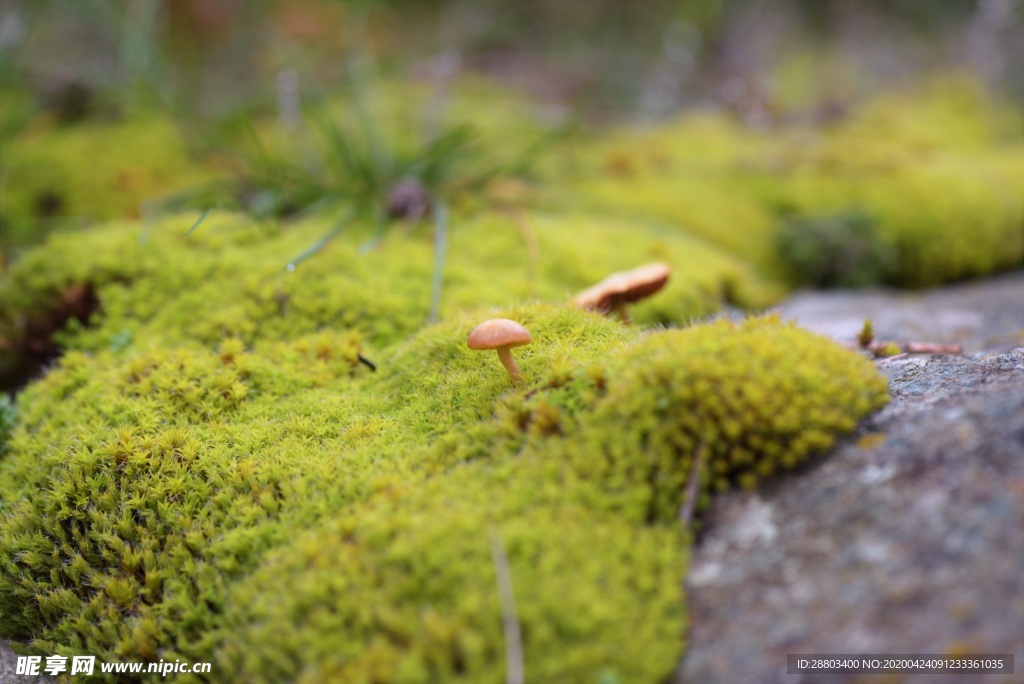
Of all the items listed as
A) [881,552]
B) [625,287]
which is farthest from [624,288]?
[881,552]

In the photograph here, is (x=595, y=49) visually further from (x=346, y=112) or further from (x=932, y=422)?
(x=932, y=422)

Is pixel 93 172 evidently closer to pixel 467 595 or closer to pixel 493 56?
pixel 493 56

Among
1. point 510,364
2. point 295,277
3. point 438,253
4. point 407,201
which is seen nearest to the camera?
point 510,364

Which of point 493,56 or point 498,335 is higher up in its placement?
point 493,56

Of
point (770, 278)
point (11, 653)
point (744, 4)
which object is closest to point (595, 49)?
point (744, 4)

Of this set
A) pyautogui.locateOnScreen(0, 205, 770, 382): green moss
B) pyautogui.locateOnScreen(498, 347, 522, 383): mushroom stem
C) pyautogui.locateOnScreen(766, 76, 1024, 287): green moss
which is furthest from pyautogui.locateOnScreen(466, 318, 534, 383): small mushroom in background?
pyautogui.locateOnScreen(766, 76, 1024, 287): green moss

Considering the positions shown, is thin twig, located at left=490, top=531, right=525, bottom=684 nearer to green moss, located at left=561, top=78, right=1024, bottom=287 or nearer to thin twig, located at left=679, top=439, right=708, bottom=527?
thin twig, located at left=679, top=439, right=708, bottom=527

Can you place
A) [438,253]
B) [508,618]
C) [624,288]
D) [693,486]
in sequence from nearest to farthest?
[508,618] < [693,486] < [624,288] < [438,253]
